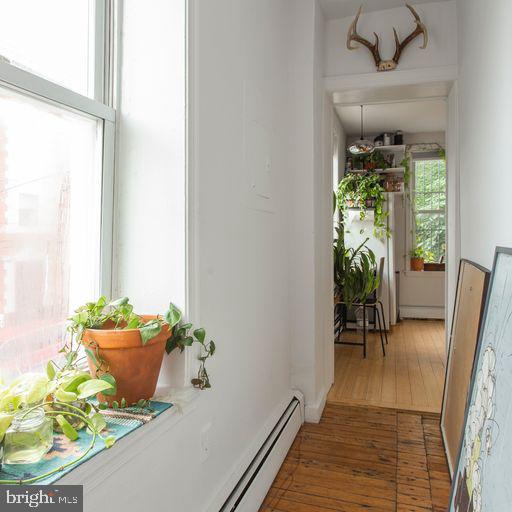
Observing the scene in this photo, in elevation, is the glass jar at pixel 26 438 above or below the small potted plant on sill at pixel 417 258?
below

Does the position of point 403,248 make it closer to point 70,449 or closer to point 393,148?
point 393,148

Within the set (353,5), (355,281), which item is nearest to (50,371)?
(353,5)

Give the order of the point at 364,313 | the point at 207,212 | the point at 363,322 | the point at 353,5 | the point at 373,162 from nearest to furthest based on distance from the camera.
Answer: the point at 207,212 < the point at 353,5 < the point at 364,313 < the point at 363,322 < the point at 373,162

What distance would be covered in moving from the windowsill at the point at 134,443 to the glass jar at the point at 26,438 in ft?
0.29

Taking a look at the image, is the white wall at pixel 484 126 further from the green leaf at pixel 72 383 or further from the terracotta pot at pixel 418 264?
the terracotta pot at pixel 418 264

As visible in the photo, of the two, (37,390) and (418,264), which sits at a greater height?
(418,264)

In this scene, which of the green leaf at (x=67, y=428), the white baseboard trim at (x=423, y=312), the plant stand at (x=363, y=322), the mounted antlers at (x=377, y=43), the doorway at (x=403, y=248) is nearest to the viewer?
the green leaf at (x=67, y=428)

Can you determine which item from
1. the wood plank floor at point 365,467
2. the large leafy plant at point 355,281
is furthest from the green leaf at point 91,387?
the large leafy plant at point 355,281

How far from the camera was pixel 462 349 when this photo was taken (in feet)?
7.00

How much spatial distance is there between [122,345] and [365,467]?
5.29 ft

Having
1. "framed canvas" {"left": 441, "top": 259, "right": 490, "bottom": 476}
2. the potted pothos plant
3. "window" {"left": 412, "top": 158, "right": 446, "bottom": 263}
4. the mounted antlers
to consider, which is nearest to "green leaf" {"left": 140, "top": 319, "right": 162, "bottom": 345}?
the potted pothos plant

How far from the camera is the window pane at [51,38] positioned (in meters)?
1.04

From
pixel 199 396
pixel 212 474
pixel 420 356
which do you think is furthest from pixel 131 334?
pixel 420 356

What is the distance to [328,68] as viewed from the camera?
2.97 meters
